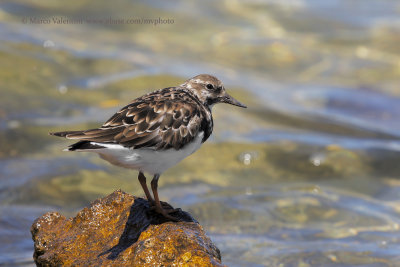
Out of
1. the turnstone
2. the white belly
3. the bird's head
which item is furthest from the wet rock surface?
the bird's head

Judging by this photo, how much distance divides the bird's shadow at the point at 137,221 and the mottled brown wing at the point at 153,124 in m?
0.60

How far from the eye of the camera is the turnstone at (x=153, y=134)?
187 inches

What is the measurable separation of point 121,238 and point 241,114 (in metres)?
6.47

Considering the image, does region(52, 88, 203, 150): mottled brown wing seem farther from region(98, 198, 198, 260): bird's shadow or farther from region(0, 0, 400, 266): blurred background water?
region(0, 0, 400, 266): blurred background water

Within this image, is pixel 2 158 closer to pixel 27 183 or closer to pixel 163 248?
pixel 27 183

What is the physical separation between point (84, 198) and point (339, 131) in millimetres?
4863

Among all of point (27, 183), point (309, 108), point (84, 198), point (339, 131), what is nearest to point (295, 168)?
point (339, 131)

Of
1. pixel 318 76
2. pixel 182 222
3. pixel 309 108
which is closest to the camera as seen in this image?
pixel 182 222

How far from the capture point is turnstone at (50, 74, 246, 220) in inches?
187

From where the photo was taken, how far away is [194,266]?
4387 millimetres

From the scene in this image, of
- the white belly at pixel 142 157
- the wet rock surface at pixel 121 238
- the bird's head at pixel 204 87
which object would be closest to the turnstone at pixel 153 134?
the white belly at pixel 142 157

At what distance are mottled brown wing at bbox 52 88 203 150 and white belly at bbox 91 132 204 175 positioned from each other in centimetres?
5

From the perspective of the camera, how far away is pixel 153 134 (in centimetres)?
496

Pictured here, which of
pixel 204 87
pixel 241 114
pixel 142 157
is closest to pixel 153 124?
pixel 142 157
